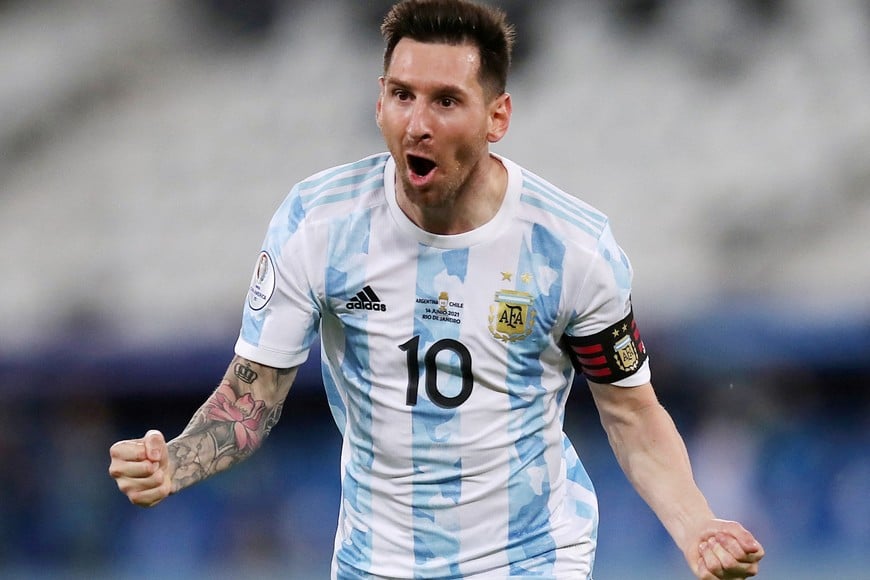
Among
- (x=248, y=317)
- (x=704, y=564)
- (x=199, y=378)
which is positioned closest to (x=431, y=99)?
(x=248, y=317)

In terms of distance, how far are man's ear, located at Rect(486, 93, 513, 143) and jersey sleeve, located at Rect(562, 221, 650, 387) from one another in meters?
0.42

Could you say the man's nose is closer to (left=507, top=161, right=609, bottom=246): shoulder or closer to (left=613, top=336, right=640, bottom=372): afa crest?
(left=507, top=161, right=609, bottom=246): shoulder

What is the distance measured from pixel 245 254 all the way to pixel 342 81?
1.62 metres

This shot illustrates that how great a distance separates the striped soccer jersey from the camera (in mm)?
3758

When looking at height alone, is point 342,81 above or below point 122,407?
above

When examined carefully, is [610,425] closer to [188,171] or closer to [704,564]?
[704,564]

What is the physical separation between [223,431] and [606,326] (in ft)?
3.69

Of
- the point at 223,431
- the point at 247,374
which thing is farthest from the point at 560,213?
the point at 223,431

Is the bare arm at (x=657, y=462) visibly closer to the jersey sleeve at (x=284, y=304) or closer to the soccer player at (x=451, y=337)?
the soccer player at (x=451, y=337)

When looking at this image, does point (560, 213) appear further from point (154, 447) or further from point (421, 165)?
point (154, 447)

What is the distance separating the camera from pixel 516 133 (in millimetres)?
10750

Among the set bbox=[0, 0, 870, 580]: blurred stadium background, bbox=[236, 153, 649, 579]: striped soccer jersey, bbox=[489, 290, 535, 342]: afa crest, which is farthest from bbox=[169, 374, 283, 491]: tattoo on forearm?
bbox=[0, 0, 870, 580]: blurred stadium background

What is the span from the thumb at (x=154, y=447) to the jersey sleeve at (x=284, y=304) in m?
0.56

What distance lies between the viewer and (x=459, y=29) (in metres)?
3.63
